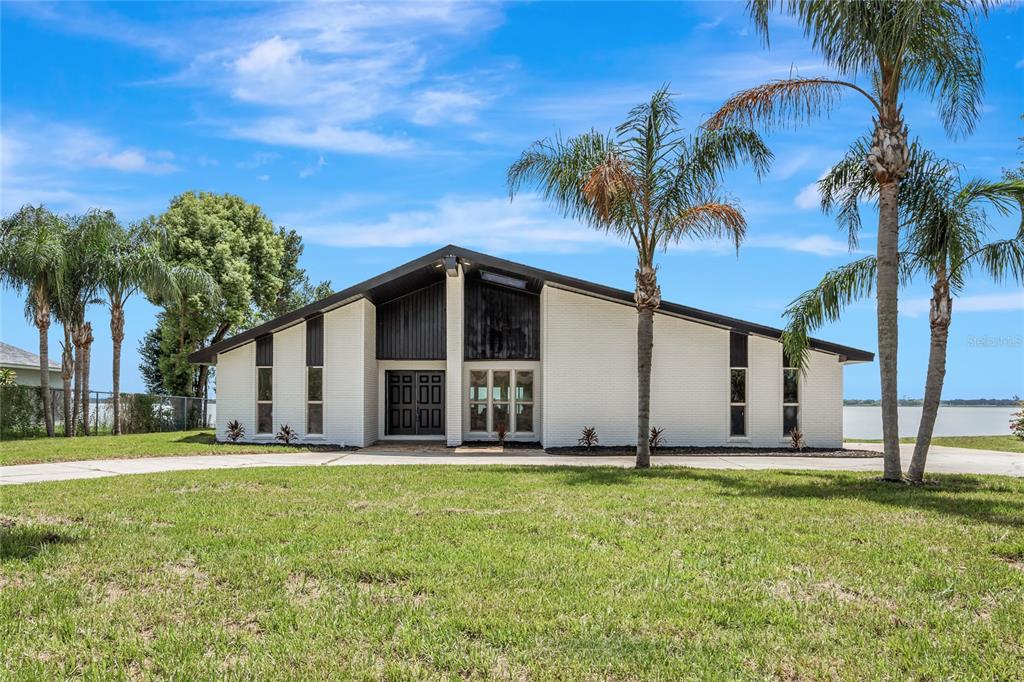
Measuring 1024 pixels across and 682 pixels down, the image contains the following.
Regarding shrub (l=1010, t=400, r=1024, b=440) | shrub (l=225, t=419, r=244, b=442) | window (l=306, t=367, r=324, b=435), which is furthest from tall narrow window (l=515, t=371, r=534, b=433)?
shrub (l=1010, t=400, r=1024, b=440)

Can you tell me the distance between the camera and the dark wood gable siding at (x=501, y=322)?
824 inches

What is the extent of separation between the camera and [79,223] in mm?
24859

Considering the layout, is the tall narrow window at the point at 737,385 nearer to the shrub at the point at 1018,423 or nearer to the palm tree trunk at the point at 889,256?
the palm tree trunk at the point at 889,256

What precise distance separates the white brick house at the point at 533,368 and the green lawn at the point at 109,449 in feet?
5.20

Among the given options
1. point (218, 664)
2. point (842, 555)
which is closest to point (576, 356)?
point (842, 555)

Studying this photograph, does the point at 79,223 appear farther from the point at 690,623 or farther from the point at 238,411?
the point at 690,623

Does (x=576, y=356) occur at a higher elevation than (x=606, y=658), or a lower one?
higher

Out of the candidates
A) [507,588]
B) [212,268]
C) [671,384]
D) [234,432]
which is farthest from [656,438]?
[212,268]

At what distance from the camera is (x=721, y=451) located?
18.9 meters

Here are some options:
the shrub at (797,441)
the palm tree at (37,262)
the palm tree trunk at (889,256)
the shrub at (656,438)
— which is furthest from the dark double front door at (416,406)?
the palm tree trunk at (889,256)

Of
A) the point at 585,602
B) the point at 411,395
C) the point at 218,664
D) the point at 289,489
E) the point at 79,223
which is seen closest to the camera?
the point at 218,664

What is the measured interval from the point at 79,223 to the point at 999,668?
27640 mm

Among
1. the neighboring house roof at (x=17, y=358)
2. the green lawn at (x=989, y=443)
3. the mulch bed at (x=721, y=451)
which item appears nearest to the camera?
Answer: the mulch bed at (x=721, y=451)

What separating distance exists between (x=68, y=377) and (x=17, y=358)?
812 cm
